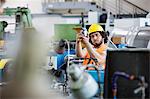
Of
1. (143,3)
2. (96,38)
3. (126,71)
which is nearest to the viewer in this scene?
(126,71)

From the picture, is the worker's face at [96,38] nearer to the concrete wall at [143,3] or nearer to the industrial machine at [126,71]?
the industrial machine at [126,71]

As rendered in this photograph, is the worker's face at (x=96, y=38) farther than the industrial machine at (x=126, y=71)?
Yes

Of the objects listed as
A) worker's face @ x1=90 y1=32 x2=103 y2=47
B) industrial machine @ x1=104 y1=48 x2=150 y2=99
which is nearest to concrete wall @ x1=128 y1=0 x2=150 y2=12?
worker's face @ x1=90 y1=32 x2=103 y2=47

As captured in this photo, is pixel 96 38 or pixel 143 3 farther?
pixel 143 3

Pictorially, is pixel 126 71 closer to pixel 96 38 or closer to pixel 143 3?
pixel 96 38

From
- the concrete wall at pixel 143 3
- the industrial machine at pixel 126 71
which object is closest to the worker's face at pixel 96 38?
the industrial machine at pixel 126 71

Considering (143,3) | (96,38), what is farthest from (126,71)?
(143,3)

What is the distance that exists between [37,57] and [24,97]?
0.41ft

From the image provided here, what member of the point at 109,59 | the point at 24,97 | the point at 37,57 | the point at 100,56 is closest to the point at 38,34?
the point at 37,57

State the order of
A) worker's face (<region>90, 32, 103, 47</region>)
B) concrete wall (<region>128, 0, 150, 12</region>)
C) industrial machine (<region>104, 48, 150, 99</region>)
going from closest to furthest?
industrial machine (<region>104, 48, 150, 99</region>)
worker's face (<region>90, 32, 103, 47</region>)
concrete wall (<region>128, 0, 150, 12</region>)

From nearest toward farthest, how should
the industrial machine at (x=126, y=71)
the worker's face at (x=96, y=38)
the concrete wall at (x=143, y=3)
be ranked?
the industrial machine at (x=126, y=71) → the worker's face at (x=96, y=38) → the concrete wall at (x=143, y=3)

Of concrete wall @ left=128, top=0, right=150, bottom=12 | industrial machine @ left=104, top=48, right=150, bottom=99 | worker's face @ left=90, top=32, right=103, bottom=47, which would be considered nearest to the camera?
industrial machine @ left=104, top=48, right=150, bottom=99

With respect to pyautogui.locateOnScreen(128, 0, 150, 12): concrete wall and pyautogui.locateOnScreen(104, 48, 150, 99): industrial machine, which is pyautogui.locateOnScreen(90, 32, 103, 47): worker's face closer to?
pyautogui.locateOnScreen(104, 48, 150, 99): industrial machine

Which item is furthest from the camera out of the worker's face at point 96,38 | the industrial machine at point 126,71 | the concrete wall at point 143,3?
the concrete wall at point 143,3
